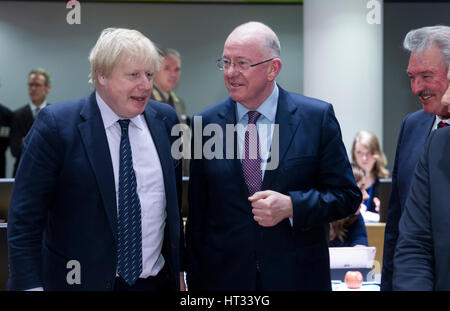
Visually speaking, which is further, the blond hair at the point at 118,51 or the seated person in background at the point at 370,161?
the seated person in background at the point at 370,161

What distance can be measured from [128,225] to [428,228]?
1007 mm

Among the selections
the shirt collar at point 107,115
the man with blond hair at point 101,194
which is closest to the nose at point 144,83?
the man with blond hair at point 101,194

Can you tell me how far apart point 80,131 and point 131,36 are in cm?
38

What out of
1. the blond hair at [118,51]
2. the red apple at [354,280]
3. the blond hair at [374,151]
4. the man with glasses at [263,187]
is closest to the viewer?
the blond hair at [118,51]

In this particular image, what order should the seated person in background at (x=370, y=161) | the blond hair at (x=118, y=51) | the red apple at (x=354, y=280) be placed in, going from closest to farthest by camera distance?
the blond hair at (x=118, y=51)
the red apple at (x=354, y=280)
the seated person in background at (x=370, y=161)

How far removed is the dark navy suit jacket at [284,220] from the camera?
91.7 inches

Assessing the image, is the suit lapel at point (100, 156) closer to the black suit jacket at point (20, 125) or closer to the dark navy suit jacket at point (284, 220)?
the dark navy suit jacket at point (284, 220)

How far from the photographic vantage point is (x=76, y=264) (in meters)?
2.12

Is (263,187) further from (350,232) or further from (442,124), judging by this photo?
(350,232)

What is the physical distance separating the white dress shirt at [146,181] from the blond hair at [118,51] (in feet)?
0.47

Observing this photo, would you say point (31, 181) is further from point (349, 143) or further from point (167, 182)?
point (349, 143)

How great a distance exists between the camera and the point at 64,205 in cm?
213

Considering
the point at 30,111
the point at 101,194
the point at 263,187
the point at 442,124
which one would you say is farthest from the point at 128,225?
the point at 30,111

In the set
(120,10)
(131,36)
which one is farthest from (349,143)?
(131,36)
